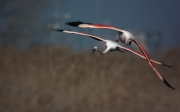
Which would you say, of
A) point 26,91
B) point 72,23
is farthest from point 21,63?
point 72,23

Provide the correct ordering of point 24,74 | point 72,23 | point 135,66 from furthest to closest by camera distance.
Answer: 1. point 24,74
2. point 135,66
3. point 72,23

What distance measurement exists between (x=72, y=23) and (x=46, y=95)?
1703mm

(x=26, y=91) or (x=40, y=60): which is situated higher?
(x=40, y=60)

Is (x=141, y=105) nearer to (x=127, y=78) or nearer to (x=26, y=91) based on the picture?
(x=127, y=78)

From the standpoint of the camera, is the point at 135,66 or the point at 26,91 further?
the point at 26,91

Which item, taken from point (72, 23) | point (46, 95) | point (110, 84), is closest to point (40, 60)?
point (46, 95)

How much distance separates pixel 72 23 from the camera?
714 mm

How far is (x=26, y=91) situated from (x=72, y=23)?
5.90 ft

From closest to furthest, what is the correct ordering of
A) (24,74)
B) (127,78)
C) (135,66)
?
(135,66), (127,78), (24,74)

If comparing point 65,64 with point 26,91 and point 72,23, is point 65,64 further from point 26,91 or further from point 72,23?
point 72,23

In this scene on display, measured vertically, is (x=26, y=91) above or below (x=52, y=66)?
below

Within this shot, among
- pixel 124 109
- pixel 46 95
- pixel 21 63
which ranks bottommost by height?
pixel 124 109

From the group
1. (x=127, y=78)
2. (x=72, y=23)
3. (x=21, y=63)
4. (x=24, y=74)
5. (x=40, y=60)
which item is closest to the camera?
(x=72, y=23)

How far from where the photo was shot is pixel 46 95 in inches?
93.6
